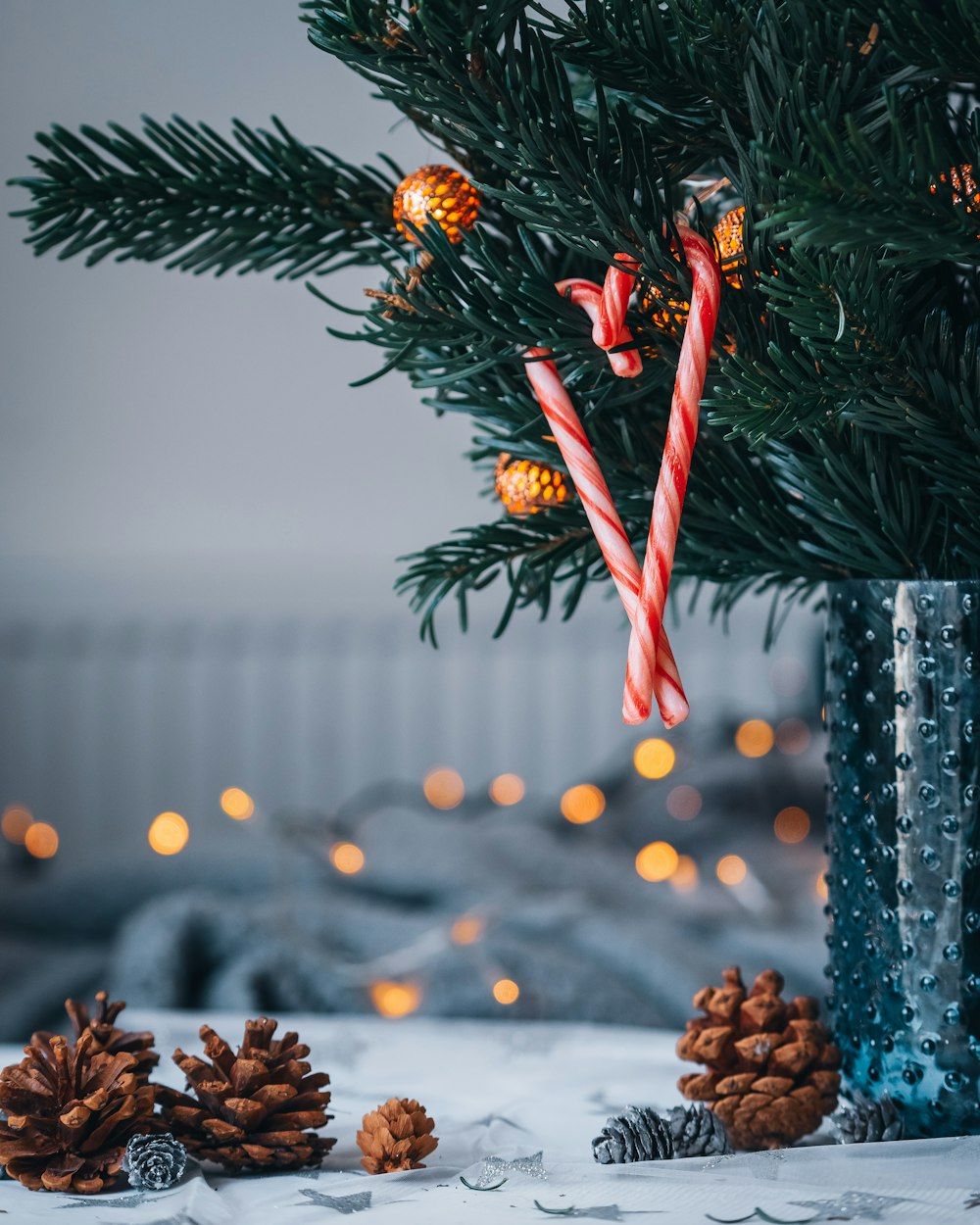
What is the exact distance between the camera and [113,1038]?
0.43 meters

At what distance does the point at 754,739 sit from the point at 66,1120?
1318 mm

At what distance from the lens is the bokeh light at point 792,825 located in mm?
1446

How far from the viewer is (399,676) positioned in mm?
2289

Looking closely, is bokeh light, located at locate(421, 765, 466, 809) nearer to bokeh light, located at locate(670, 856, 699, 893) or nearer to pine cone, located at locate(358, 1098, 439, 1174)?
bokeh light, located at locate(670, 856, 699, 893)

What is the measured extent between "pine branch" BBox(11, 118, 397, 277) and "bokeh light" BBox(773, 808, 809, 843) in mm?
1132

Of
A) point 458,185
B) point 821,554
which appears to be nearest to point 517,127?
point 458,185

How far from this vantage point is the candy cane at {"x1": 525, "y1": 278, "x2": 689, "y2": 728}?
382 millimetres

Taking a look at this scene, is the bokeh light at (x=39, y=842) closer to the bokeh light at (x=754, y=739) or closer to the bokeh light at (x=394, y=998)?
the bokeh light at (x=394, y=998)

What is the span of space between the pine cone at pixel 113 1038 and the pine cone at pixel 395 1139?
8cm

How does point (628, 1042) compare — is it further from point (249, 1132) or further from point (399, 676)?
point (399, 676)

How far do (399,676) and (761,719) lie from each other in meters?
0.83

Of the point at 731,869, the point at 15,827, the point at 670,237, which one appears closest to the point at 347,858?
the point at 731,869

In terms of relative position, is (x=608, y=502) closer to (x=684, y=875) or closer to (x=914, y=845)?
(x=914, y=845)

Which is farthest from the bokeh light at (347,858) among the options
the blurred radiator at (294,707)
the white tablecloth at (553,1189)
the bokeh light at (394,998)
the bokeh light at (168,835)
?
the blurred radiator at (294,707)
